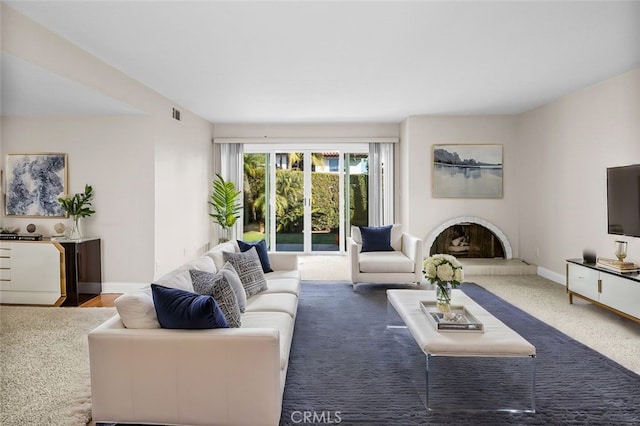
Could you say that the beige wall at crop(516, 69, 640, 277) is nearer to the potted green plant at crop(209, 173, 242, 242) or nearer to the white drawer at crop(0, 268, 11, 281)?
the potted green plant at crop(209, 173, 242, 242)

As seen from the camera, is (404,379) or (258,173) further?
(258,173)

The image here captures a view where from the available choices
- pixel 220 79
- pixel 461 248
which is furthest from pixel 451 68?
pixel 461 248

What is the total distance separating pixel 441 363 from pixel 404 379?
41 centimetres

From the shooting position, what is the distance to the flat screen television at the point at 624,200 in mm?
3732

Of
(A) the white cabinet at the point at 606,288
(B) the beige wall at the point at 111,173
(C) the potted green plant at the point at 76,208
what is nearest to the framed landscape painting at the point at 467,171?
(A) the white cabinet at the point at 606,288

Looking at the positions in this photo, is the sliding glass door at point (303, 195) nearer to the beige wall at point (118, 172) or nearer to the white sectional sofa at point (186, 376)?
the beige wall at point (118, 172)

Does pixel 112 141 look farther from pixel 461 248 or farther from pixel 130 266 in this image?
pixel 461 248

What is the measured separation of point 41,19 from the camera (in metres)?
2.79

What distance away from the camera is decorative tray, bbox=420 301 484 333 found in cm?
240

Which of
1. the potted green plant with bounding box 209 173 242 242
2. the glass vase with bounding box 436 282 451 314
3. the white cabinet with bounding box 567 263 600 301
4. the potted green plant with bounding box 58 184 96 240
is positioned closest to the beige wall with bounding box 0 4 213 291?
the potted green plant with bounding box 58 184 96 240

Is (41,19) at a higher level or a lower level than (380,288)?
higher

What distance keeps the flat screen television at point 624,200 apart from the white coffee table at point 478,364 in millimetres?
2126

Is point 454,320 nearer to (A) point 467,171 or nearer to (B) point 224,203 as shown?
(A) point 467,171

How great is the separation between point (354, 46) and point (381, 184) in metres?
4.01
